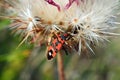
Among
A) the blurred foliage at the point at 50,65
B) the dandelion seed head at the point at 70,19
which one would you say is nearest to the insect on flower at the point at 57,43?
the dandelion seed head at the point at 70,19

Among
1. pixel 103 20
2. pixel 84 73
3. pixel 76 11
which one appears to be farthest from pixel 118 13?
pixel 84 73

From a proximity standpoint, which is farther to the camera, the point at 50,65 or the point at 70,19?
the point at 50,65

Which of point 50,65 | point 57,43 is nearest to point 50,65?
point 50,65

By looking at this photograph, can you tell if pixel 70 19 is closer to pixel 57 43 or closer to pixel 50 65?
pixel 57 43

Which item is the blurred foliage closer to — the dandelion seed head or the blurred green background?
the blurred green background

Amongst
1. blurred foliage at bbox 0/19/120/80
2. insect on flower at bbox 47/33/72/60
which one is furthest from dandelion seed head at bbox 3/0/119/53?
blurred foliage at bbox 0/19/120/80

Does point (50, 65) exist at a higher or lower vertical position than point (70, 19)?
lower

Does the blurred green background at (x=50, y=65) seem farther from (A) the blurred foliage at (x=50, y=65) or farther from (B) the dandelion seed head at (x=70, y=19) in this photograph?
(B) the dandelion seed head at (x=70, y=19)
